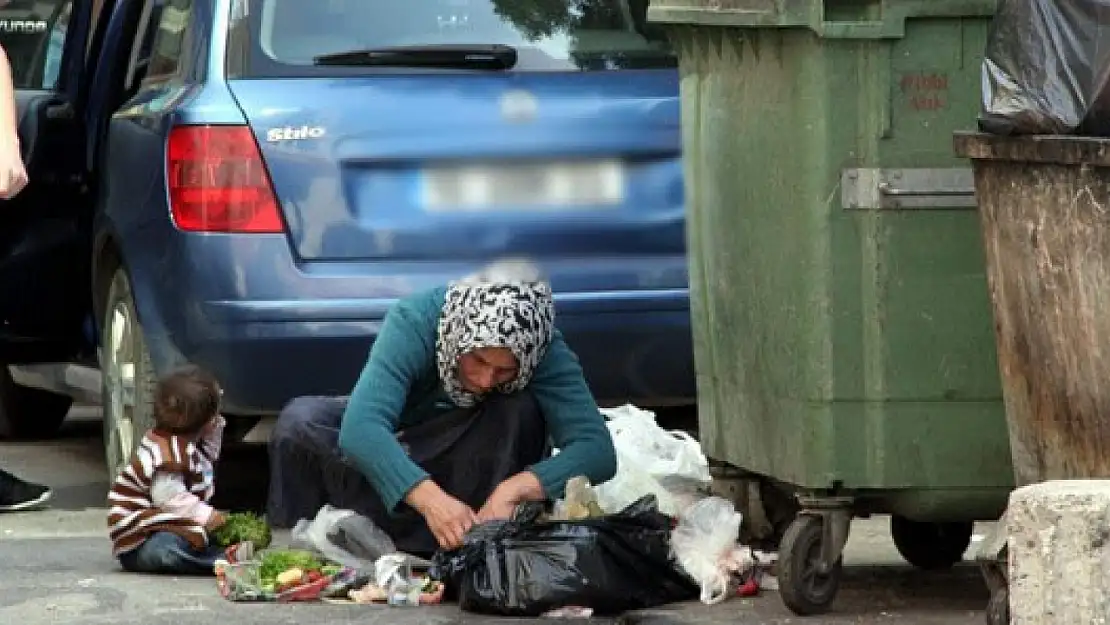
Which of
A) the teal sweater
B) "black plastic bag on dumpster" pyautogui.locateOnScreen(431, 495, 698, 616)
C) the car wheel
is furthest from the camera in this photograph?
the car wheel

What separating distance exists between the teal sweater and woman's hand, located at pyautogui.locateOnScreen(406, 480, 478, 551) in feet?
0.10

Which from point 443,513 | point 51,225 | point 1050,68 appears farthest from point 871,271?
point 51,225

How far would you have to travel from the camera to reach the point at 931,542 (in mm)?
6668

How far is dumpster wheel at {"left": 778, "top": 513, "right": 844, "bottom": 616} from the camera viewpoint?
5.85 meters

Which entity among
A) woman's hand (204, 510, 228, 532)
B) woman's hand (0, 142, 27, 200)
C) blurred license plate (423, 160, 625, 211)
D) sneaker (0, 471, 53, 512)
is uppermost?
woman's hand (0, 142, 27, 200)

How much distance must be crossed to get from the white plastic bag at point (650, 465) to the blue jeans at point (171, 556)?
944 mm

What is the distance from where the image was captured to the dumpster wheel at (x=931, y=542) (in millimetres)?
6625

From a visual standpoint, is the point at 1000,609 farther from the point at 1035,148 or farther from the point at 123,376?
the point at 123,376

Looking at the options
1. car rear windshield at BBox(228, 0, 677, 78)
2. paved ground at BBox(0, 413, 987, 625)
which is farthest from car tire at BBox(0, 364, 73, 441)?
car rear windshield at BBox(228, 0, 677, 78)

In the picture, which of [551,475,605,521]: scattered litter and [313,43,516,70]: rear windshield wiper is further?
[313,43,516,70]: rear windshield wiper

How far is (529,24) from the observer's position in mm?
7285

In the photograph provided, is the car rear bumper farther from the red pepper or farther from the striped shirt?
the red pepper

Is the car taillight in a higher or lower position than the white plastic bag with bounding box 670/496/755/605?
higher

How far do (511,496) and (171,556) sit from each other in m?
0.84
